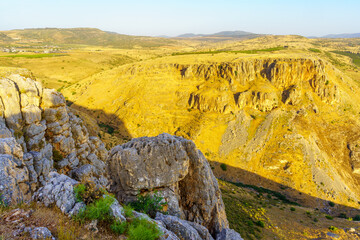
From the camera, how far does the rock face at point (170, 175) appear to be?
35.6ft

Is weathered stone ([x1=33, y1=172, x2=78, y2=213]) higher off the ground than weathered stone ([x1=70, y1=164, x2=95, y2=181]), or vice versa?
weathered stone ([x1=33, y1=172, x2=78, y2=213])

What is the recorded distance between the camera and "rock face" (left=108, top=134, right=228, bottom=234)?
10.9m

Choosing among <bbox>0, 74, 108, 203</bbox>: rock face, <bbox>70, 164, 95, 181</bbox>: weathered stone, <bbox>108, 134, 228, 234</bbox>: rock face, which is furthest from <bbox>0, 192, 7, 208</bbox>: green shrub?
<bbox>70, 164, 95, 181</bbox>: weathered stone

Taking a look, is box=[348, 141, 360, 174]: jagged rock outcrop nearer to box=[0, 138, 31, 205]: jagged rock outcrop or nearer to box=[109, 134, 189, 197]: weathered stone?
box=[109, 134, 189, 197]: weathered stone

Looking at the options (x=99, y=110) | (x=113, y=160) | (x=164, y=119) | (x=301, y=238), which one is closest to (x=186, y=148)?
(x=113, y=160)

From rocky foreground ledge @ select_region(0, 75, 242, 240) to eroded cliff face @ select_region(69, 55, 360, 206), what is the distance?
29314 mm

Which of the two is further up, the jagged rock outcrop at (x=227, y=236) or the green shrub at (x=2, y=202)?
the green shrub at (x=2, y=202)

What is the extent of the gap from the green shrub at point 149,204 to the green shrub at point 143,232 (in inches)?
117

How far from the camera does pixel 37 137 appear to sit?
44.5 feet

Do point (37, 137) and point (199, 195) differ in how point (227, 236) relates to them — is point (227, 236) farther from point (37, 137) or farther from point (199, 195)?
point (37, 137)

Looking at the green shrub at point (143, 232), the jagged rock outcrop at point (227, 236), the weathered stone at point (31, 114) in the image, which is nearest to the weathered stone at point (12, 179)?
the green shrub at point (143, 232)

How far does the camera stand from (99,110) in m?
52.3

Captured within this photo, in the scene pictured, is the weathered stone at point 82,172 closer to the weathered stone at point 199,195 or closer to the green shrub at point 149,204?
the green shrub at point 149,204

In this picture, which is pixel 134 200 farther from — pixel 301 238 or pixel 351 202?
pixel 351 202
